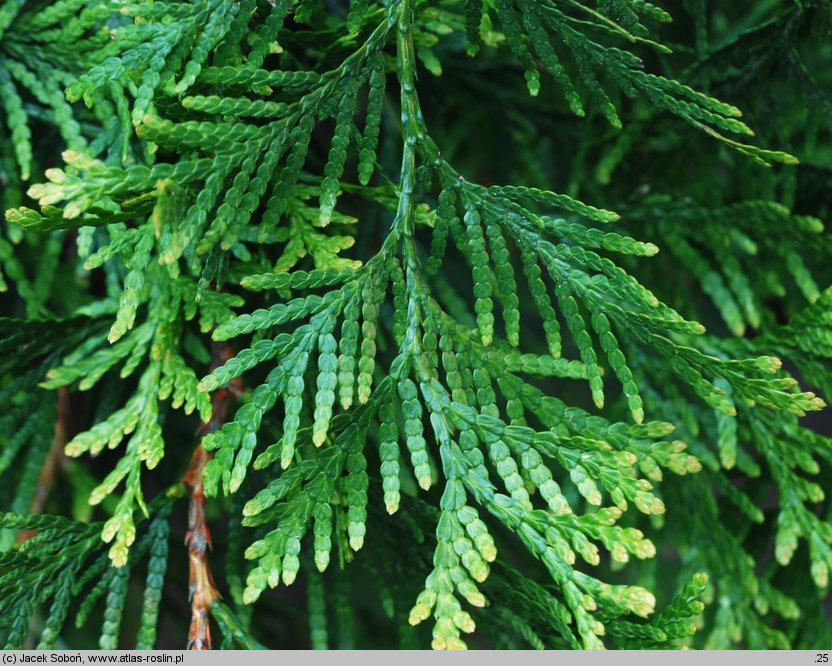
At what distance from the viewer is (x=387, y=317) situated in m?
1.92

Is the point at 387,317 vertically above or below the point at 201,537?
above

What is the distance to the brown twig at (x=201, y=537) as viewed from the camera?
4.63 ft

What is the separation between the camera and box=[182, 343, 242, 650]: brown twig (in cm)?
141

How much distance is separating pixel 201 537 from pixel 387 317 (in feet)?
2.37

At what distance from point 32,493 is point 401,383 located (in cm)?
96

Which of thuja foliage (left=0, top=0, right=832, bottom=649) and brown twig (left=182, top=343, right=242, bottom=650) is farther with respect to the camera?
brown twig (left=182, top=343, right=242, bottom=650)

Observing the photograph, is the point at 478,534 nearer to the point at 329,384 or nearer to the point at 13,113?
the point at 329,384

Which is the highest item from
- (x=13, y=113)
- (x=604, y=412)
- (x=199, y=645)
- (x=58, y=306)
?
(x=13, y=113)

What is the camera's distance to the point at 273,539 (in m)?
1.19

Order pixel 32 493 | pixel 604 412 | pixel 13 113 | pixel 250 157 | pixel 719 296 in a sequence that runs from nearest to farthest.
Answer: pixel 250 157, pixel 13 113, pixel 32 493, pixel 719 296, pixel 604 412

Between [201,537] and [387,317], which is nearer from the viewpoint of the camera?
[201,537]

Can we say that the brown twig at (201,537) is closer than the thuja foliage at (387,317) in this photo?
No

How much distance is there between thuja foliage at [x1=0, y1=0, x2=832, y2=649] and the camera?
117cm

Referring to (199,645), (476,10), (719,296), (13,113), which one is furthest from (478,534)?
(13,113)
